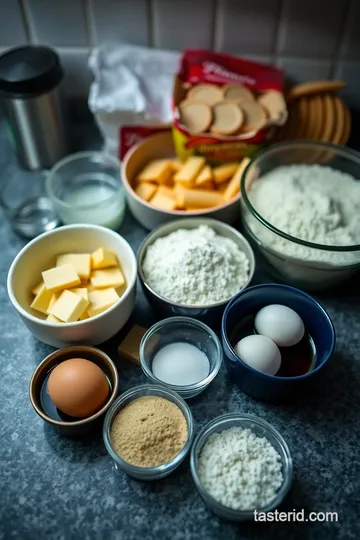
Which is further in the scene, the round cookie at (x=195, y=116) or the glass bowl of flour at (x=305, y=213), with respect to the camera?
the round cookie at (x=195, y=116)

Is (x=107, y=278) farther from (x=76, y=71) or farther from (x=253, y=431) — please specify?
(x=76, y=71)

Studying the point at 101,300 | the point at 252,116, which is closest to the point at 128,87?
the point at 252,116

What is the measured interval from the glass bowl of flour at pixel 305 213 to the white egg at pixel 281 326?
104 mm

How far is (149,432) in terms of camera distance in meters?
0.75

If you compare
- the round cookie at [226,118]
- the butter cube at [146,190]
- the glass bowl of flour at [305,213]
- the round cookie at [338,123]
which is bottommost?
the butter cube at [146,190]

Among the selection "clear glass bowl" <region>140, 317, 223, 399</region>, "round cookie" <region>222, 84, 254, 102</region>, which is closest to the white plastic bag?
"round cookie" <region>222, 84, 254, 102</region>

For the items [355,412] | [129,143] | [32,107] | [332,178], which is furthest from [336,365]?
[32,107]

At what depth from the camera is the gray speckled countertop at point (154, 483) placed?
2.31ft

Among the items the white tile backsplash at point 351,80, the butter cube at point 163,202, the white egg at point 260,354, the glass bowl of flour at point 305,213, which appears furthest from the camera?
Result: the white tile backsplash at point 351,80

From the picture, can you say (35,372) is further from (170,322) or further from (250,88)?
(250,88)

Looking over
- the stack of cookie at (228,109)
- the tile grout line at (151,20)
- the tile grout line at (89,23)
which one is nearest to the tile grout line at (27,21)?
the tile grout line at (89,23)

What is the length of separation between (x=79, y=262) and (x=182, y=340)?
230 mm

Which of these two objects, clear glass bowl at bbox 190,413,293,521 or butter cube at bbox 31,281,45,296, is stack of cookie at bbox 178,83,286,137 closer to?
butter cube at bbox 31,281,45,296

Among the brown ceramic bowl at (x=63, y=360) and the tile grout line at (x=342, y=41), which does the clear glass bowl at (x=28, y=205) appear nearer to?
the brown ceramic bowl at (x=63, y=360)
